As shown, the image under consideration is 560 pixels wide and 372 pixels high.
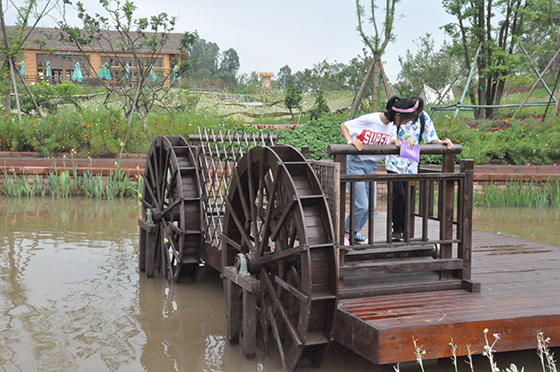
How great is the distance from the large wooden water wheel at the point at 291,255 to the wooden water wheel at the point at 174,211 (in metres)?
1.33

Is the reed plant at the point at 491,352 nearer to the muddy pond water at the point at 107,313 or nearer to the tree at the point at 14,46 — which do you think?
the muddy pond water at the point at 107,313

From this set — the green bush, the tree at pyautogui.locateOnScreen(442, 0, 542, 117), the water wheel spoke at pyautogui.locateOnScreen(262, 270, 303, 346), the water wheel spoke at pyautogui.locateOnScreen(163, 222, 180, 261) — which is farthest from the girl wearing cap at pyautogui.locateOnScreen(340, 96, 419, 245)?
the tree at pyautogui.locateOnScreen(442, 0, 542, 117)

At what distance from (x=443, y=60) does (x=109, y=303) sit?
1122 inches

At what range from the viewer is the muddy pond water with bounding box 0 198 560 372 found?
163 inches

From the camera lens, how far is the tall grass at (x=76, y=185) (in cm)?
1136

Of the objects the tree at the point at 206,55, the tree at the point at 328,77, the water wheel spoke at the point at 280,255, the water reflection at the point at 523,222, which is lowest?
the water reflection at the point at 523,222

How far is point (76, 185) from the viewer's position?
11.8 m

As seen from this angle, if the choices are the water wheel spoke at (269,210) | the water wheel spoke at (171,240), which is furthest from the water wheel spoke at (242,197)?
the water wheel spoke at (171,240)

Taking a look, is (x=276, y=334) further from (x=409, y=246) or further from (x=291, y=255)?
(x=409, y=246)

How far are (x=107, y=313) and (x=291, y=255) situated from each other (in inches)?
82.2

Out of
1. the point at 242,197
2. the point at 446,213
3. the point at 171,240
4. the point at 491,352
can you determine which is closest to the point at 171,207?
the point at 171,240

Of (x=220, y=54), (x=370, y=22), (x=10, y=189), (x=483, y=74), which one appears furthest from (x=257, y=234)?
(x=220, y=54)

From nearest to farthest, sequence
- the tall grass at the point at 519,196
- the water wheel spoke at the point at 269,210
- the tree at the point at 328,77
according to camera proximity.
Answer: the water wheel spoke at the point at 269,210, the tall grass at the point at 519,196, the tree at the point at 328,77

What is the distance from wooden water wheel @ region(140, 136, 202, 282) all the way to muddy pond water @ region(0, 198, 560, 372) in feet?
0.81
